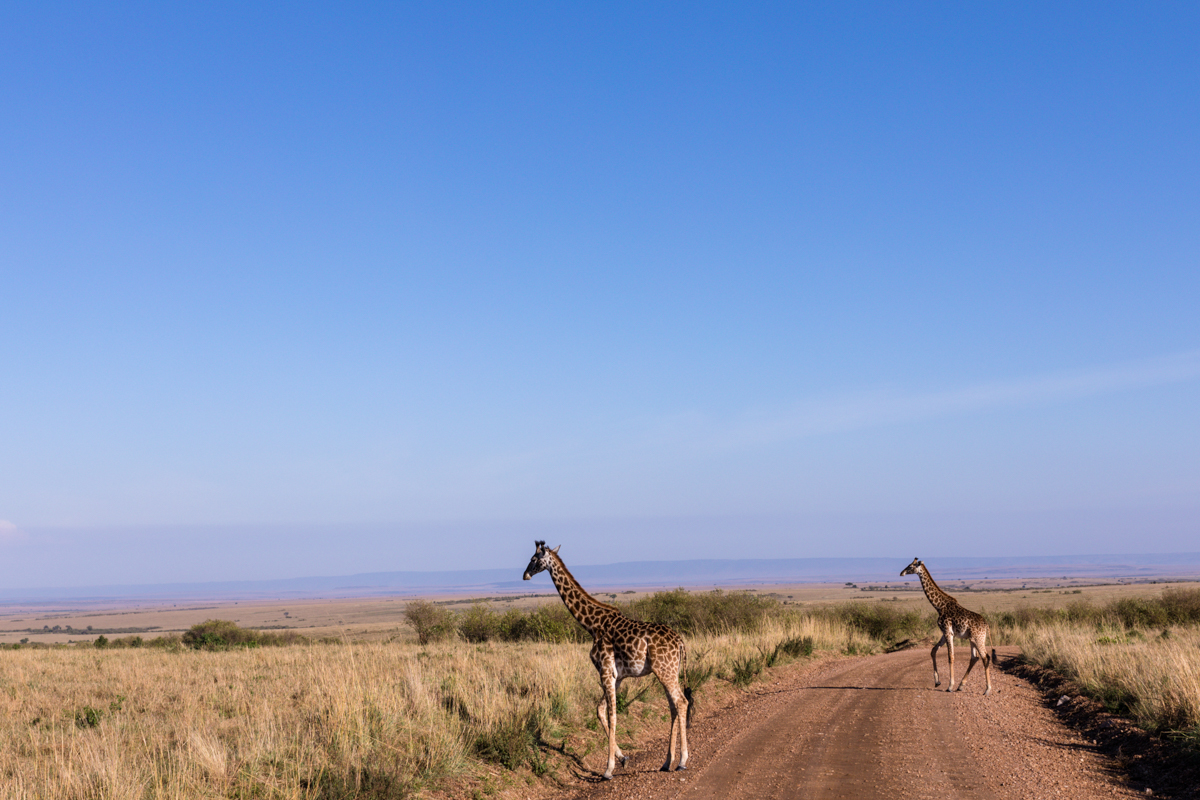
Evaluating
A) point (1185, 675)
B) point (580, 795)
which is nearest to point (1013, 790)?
point (580, 795)

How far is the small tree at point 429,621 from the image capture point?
3934cm

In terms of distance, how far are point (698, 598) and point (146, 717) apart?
2886 centimetres

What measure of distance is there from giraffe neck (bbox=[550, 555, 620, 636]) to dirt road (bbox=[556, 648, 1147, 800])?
6.70 ft

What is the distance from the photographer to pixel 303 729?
38.7 feet

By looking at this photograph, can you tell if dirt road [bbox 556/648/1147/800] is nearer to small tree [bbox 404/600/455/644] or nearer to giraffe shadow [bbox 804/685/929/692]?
giraffe shadow [bbox 804/685/929/692]

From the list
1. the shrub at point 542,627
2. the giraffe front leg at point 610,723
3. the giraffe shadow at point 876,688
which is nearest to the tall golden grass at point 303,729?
the giraffe front leg at point 610,723

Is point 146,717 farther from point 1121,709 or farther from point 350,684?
point 1121,709

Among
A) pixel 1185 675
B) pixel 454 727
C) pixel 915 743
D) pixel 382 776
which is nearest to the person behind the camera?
pixel 382 776

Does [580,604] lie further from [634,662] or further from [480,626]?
[480,626]

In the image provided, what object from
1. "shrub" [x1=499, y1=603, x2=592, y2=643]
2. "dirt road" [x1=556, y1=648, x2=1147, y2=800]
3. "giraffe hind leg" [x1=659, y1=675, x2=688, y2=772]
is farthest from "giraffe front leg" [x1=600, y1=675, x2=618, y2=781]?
"shrub" [x1=499, y1=603, x2=592, y2=643]

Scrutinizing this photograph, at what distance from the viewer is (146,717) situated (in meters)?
15.0

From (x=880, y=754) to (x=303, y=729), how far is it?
815 cm

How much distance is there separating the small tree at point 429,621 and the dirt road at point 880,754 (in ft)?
78.8

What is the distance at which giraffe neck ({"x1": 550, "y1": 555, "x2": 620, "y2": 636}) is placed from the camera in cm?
1241
